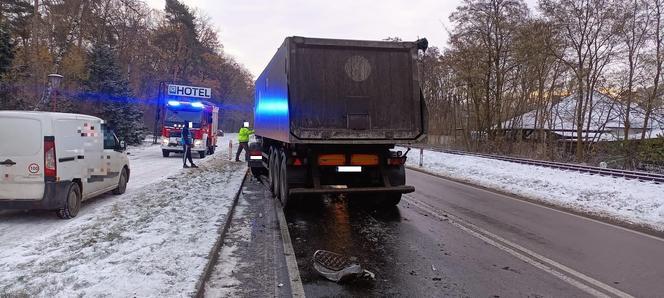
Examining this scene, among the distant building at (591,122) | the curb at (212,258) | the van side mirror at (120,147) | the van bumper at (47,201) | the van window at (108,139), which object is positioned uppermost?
the distant building at (591,122)

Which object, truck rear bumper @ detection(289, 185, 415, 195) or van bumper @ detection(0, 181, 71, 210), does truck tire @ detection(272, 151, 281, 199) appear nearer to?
truck rear bumper @ detection(289, 185, 415, 195)

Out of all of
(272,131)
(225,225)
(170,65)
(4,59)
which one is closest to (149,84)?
(170,65)

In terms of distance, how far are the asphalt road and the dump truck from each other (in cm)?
70

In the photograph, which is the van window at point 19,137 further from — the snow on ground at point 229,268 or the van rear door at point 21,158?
the snow on ground at point 229,268

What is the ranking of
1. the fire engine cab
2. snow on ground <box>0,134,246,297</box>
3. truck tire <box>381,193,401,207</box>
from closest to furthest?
Answer: snow on ground <box>0,134,246,297</box> < truck tire <box>381,193,401,207</box> < the fire engine cab

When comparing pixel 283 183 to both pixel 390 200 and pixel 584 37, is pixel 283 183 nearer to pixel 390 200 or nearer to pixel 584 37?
pixel 390 200

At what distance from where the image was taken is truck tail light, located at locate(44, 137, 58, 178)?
7.25 m

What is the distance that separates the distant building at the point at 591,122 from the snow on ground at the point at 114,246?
24.5m

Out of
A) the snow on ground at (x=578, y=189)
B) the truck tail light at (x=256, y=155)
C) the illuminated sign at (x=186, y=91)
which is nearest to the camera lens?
the snow on ground at (x=578, y=189)

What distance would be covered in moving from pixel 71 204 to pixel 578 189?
490 inches

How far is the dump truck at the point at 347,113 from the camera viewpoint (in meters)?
8.24

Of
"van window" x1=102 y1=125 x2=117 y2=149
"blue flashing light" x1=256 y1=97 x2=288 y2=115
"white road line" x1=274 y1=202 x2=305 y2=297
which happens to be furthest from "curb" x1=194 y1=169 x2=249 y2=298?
"van window" x1=102 y1=125 x2=117 y2=149

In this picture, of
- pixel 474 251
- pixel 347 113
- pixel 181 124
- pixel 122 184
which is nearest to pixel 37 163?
Answer: pixel 122 184

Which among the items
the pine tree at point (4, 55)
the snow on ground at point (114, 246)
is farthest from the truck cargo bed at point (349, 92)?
the pine tree at point (4, 55)
